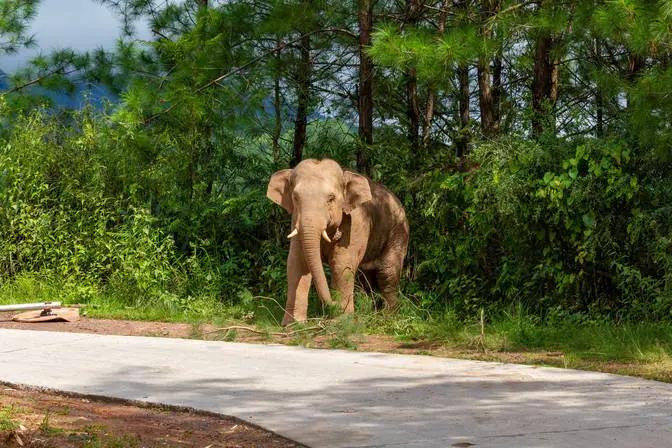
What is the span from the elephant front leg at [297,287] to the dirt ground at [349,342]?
543 mm

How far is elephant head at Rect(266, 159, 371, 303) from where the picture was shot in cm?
1031

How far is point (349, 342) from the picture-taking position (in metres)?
9.27

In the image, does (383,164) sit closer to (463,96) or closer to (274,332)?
(463,96)

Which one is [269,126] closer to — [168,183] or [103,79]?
[168,183]

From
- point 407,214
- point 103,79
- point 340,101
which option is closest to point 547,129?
point 407,214

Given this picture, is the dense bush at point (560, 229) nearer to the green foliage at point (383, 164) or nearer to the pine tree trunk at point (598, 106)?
the green foliage at point (383, 164)

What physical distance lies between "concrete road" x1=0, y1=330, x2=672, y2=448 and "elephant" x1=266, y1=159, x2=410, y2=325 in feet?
4.91

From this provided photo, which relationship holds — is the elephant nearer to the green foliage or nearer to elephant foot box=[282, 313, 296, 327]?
elephant foot box=[282, 313, 296, 327]

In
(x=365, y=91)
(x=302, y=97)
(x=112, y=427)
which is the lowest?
(x=112, y=427)

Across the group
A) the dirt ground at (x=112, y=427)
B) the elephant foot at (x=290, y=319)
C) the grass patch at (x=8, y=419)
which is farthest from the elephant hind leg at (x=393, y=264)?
the grass patch at (x=8, y=419)

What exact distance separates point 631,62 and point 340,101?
428 centimetres

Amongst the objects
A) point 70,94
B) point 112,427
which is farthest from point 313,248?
point 70,94

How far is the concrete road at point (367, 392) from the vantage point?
5.40 metres

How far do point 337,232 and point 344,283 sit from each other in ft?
1.85
